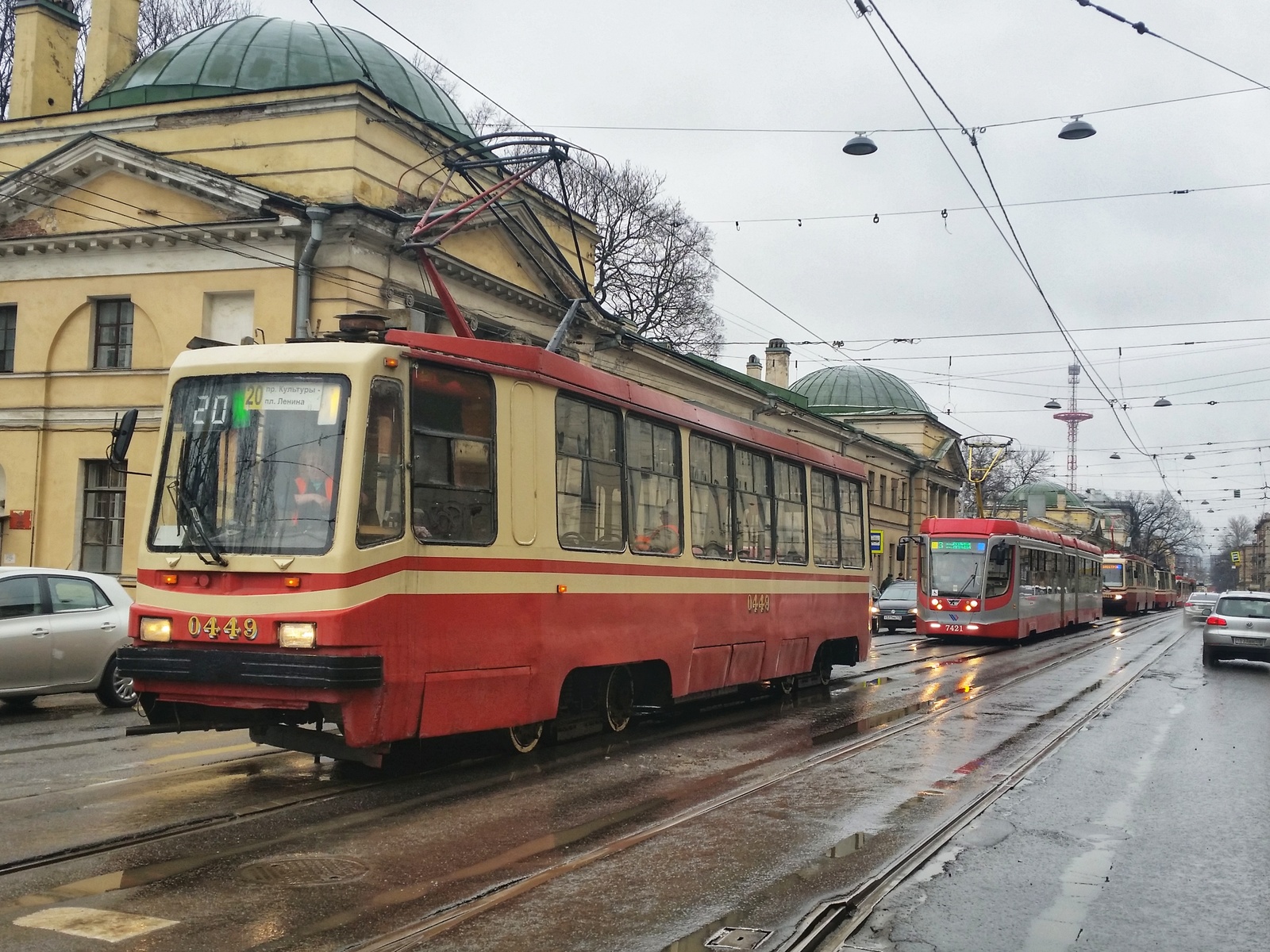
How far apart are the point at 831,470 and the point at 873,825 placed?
880cm

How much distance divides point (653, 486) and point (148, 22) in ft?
106

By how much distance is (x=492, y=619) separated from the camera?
8.90 m

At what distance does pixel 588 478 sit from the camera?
10.2m

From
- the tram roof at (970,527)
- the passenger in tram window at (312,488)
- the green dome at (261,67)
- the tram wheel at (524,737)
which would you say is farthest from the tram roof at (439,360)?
the tram roof at (970,527)

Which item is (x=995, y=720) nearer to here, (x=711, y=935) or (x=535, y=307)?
(x=711, y=935)

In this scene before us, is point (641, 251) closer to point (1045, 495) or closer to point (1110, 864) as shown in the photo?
point (1110, 864)

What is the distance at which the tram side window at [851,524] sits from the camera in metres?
16.5

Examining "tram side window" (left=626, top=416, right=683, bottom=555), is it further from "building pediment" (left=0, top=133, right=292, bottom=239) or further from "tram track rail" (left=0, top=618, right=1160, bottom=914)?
"building pediment" (left=0, top=133, right=292, bottom=239)

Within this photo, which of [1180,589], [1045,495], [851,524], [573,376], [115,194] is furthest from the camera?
[1045,495]

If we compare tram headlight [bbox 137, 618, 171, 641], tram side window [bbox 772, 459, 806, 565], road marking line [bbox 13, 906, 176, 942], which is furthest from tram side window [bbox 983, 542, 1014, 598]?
road marking line [bbox 13, 906, 176, 942]

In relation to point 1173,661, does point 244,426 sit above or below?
above

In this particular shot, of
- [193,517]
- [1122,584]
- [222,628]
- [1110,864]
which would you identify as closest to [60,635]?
[193,517]

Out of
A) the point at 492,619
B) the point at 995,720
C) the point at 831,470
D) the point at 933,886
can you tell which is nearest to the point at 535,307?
the point at 831,470

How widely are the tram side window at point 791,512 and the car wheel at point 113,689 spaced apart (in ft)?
24.0
